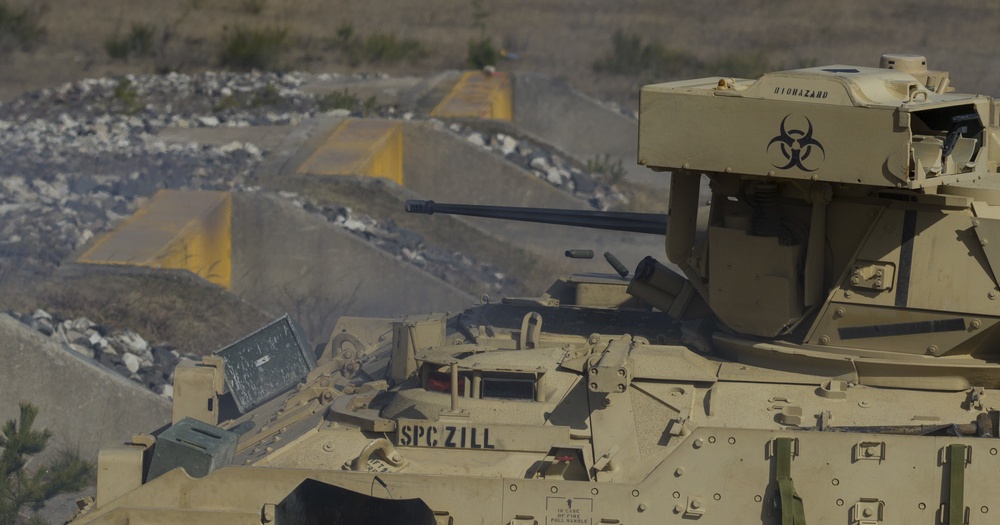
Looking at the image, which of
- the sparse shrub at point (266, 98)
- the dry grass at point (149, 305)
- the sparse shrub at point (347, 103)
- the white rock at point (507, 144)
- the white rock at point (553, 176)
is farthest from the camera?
the sparse shrub at point (266, 98)

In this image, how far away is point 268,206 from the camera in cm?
1992

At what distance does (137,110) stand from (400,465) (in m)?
19.3

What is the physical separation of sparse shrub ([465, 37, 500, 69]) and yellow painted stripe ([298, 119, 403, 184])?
9360 millimetres

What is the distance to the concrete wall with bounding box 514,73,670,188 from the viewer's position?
29.9 metres

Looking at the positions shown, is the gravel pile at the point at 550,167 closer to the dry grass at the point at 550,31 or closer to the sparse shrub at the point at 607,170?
the sparse shrub at the point at 607,170

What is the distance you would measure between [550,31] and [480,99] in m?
10.1

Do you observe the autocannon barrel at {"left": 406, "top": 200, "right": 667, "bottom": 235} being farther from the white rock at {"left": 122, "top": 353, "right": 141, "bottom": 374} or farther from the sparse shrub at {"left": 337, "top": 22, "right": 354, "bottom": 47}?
the sparse shrub at {"left": 337, "top": 22, "right": 354, "bottom": 47}

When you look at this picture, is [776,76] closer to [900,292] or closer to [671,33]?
[900,292]

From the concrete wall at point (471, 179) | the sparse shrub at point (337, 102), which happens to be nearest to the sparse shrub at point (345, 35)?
the sparse shrub at point (337, 102)

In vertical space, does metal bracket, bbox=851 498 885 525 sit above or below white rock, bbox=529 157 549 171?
above

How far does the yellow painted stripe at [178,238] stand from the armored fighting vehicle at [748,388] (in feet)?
26.2

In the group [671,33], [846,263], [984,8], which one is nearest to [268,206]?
[846,263]

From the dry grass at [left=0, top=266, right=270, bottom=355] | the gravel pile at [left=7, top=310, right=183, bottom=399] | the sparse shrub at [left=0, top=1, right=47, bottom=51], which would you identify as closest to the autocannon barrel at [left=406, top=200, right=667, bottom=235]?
the gravel pile at [left=7, top=310, right=183, bottom=399]

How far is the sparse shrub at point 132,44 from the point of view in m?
34.2
